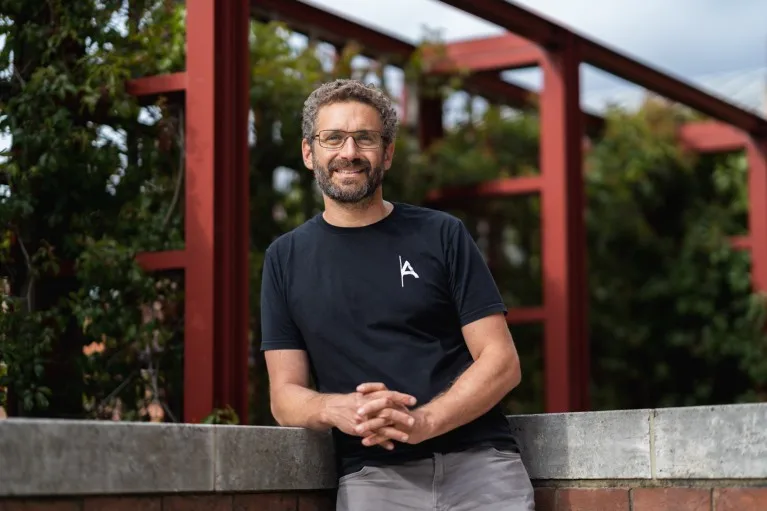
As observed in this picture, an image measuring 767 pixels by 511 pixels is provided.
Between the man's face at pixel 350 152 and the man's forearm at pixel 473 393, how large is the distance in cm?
55

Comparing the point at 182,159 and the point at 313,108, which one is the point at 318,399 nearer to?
the point at 313,108

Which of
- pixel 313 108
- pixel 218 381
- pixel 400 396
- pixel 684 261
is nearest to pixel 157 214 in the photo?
pixel 218 381

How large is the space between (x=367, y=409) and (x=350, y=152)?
70cm

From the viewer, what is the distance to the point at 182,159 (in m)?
5.65

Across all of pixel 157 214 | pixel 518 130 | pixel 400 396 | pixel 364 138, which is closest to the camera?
pixel 400 396

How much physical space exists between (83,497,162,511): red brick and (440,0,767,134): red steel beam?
186 inches

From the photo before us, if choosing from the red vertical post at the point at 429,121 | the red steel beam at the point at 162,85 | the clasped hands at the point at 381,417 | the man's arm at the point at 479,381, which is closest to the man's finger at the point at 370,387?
the clasped hands at the point at 381,417

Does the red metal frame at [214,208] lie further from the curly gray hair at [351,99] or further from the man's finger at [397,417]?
the man's finger at [397,417]

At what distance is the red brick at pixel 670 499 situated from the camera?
3359 mm

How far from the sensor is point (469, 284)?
339cm

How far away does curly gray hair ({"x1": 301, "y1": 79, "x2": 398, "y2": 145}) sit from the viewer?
354 cm

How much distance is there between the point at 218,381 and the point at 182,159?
98 centimetres

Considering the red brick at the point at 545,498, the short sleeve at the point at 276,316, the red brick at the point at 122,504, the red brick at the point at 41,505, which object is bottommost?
the red brick at the point at 545,498

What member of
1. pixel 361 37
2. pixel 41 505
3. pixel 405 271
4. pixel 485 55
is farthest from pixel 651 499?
pixel 485 55
